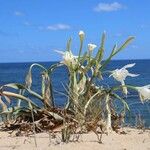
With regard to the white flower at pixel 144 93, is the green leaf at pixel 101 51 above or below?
above

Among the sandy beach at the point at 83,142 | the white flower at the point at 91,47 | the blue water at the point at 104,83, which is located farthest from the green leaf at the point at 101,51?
the sandy beach at the point at 83,142

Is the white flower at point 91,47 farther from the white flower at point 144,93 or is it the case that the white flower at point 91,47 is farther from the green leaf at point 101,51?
the white flower at point 144,93

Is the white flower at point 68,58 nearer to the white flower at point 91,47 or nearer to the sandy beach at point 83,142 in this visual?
the white flower at point 91,47

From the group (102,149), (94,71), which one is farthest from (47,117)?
(102,149)

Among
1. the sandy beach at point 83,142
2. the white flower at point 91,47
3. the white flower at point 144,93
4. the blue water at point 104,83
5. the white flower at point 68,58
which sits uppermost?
the white flower at point 91,47

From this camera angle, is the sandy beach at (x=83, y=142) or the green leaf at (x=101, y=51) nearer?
the sandy beach at (x=83, y=142)

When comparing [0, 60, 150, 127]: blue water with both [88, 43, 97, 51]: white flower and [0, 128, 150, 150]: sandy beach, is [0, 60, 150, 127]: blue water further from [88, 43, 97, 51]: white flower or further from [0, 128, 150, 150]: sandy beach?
[0, 128, 150, 150]: sandy beach


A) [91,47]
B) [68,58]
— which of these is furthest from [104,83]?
[68,58]

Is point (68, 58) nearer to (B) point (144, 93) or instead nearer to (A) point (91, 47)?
(A) point (91, 47)

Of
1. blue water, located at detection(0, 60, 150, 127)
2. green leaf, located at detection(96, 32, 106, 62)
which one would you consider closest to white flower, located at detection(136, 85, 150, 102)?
blue water, located at detection(0, 60, 150, 127)

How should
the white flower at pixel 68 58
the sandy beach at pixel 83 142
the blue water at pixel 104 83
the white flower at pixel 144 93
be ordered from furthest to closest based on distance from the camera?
the blue water at pixel 104 83, the white flower at pixel 68 58, the white flower at pixel 144 93, the sandy beach at pixel 83 142

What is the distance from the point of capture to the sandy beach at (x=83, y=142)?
17.2ft

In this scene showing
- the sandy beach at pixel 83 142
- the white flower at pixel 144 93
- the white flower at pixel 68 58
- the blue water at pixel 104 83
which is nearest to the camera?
the sandy beach at pixel 83 142

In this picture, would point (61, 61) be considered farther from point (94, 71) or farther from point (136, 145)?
point (136, 145)
